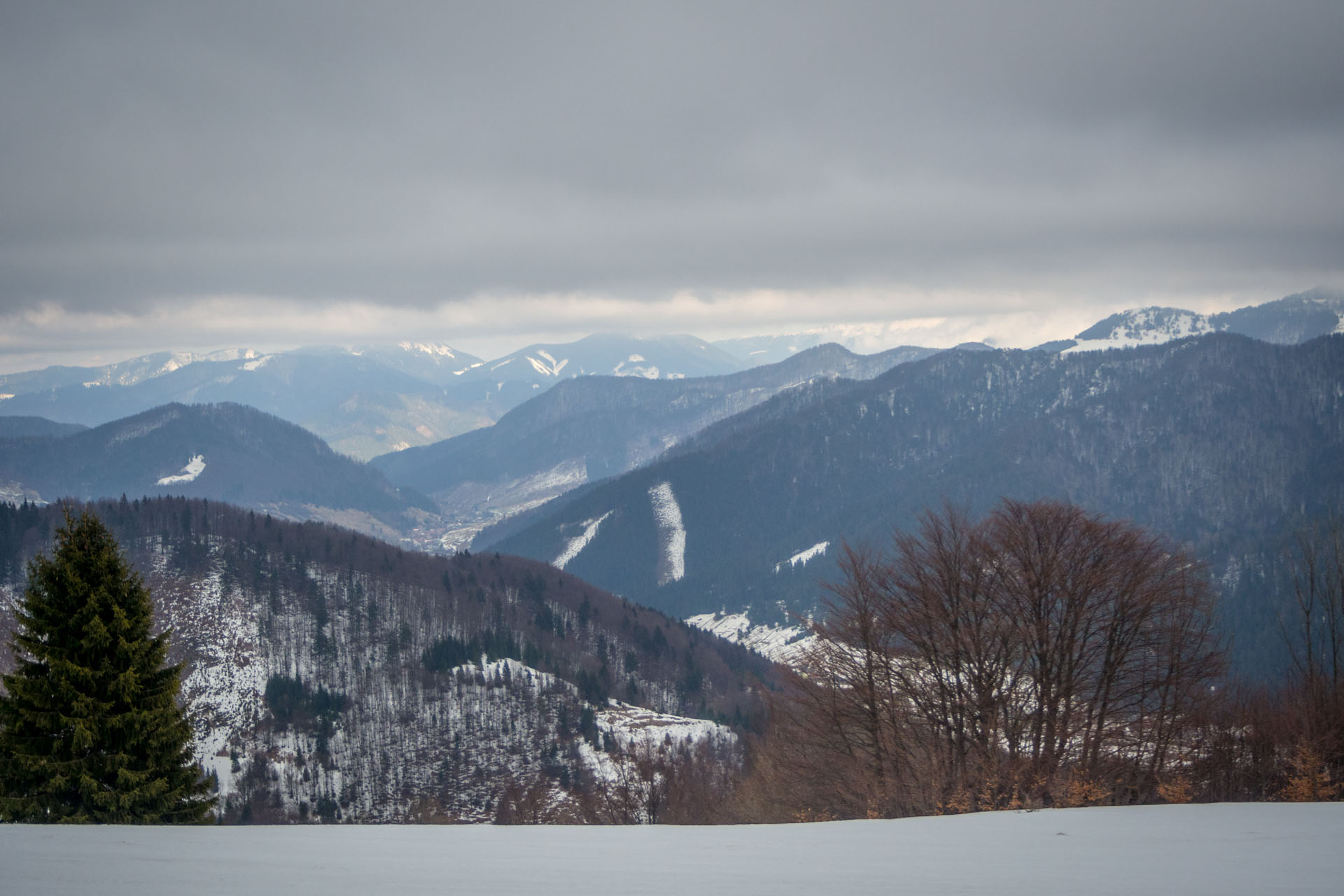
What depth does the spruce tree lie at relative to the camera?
21.4 metres

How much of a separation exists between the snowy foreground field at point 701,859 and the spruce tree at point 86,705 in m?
7.29

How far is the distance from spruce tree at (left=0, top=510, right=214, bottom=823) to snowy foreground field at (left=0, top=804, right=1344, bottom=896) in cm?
729

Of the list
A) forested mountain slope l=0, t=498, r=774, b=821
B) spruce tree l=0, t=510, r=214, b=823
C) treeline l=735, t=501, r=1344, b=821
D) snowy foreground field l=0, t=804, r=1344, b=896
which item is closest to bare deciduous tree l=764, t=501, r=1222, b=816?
treeline l=735, t=501, r=1344, b=821

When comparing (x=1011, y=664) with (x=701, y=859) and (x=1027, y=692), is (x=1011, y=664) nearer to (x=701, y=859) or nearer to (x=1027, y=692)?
(x=1027, y=692)

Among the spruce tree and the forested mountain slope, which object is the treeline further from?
the forested mountain slope

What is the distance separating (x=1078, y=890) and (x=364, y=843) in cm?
1141

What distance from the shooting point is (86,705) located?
21.5m

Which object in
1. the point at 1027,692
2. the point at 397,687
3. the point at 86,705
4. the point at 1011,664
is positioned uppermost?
the point at 86,705

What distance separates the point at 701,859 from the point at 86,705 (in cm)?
1737

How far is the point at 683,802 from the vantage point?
127 ft

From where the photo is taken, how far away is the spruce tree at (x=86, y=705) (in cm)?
2136

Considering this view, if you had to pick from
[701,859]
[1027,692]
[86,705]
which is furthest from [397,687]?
[701,859]

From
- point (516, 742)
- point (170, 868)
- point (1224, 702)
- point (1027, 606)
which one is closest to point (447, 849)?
point (170, 868)

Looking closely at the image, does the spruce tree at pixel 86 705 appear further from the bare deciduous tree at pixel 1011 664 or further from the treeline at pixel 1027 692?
the bare deciduous tree at pixel 1011 664
